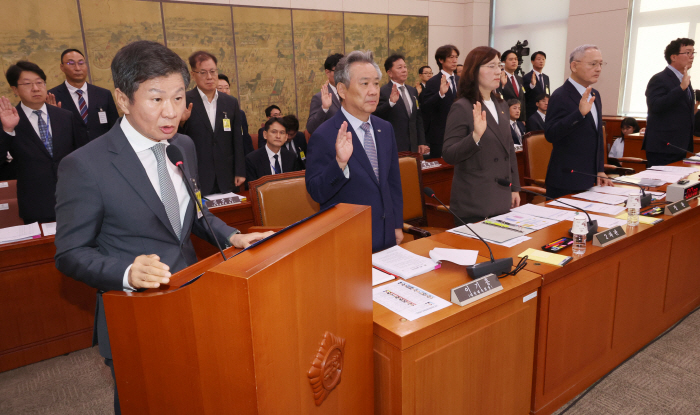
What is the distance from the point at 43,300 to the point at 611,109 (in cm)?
795

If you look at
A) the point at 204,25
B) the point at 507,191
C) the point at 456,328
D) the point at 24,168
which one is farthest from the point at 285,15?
the point at 456,328

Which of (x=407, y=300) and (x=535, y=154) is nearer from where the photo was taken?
(x=407, y=300)

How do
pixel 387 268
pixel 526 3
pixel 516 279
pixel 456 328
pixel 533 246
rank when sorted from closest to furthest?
pixel 456 328 < pixel 516 279 < pixel 387 268 < pixel 533 246 < pixel 526 3

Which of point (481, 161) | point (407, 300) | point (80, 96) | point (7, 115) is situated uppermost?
point (80, 96)

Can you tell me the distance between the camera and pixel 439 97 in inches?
198

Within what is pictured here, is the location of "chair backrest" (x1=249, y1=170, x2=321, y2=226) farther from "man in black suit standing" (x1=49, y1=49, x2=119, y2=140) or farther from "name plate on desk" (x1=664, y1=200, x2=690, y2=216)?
"man in black suit standing" (x1=49, y1=49, x2=119, y2=140)

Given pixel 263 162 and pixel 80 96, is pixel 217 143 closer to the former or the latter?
pixel 263 162

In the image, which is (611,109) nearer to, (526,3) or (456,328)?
(526,3)

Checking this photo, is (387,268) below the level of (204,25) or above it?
below

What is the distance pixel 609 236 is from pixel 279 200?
1569 millimetres

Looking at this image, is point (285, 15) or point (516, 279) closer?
point (516, 279)

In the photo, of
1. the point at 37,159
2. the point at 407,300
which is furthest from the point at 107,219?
the point at 37,159

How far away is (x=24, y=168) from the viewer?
308 centimetres

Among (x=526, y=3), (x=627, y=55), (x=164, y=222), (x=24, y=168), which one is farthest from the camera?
(x=526, y=3)
